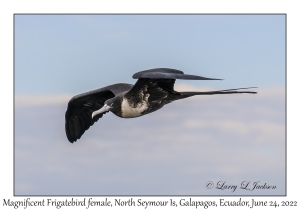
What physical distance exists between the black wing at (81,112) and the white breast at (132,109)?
154cm

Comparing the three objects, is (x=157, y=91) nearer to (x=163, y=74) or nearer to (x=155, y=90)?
(x=155, y=90)

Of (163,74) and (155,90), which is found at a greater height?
(163,74)

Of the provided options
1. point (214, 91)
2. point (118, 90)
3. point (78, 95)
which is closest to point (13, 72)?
point (78, 95)

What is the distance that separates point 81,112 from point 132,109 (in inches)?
88.5

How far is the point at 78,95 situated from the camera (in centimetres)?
1238

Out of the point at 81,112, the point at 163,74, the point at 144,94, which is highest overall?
the point at 163,74

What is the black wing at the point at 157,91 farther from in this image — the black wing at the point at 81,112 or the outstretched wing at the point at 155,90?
the black wing at the point at 81,112

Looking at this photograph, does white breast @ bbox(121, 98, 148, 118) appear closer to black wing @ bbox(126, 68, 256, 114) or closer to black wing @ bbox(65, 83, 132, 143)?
black wing @ bbox(126, 68, 256, 114)

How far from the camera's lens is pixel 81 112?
12.9 metres

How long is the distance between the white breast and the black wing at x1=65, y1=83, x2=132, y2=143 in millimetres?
1540

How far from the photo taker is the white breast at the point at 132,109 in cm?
1084

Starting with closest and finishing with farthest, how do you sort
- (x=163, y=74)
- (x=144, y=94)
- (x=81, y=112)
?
(x=163, y=74) → (x=144, y=94) → (x=81, y=112)

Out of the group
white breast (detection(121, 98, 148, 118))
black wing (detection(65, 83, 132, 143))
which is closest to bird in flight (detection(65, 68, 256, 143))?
white breast (detection(121, 98, 148, 118))

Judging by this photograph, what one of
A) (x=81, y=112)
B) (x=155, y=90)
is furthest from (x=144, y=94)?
(x=81, y=112)
